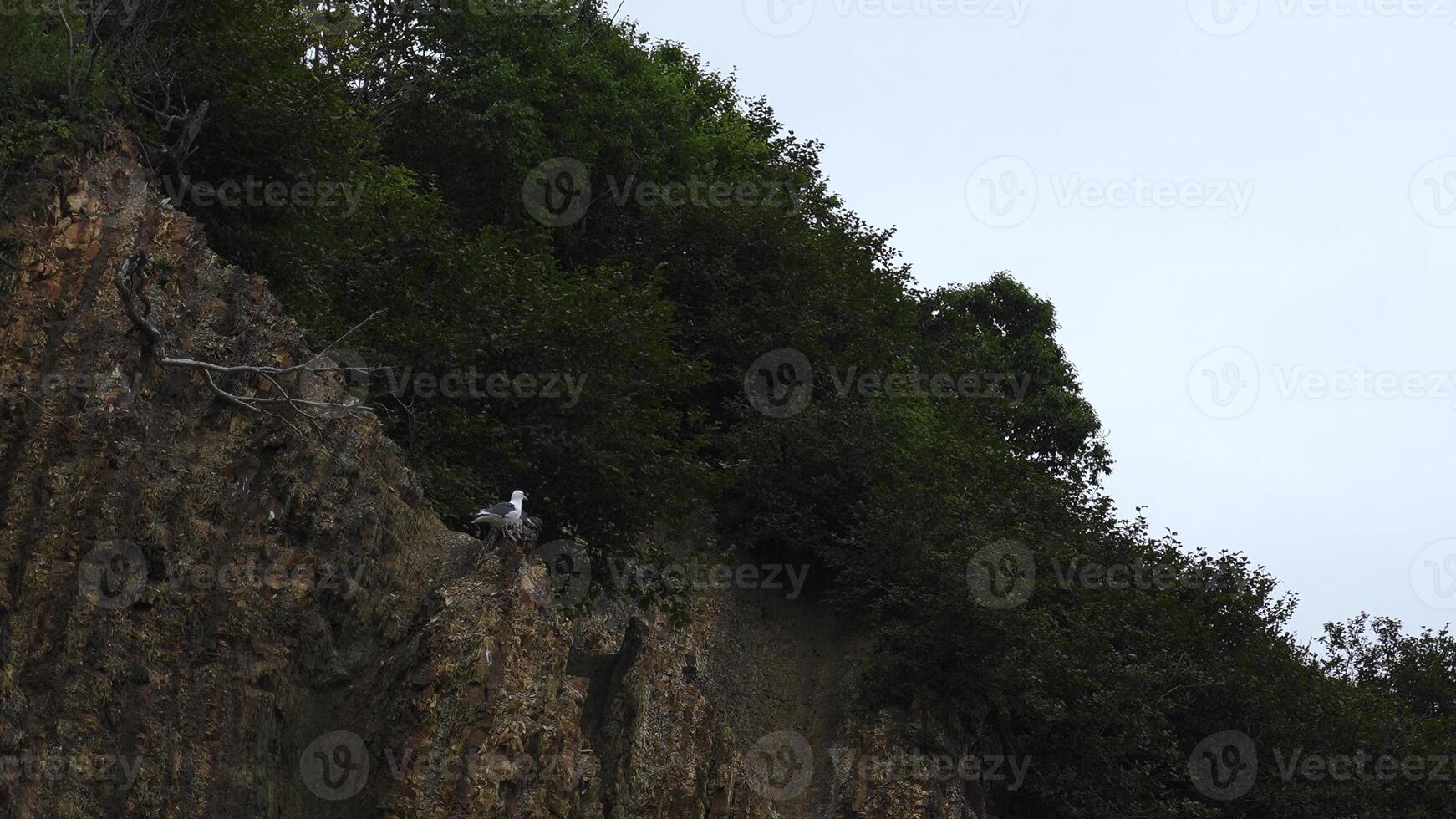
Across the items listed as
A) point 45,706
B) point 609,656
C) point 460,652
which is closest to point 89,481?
point 45,706

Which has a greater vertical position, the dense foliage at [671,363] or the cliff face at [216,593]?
the dense foliage at [671,363]

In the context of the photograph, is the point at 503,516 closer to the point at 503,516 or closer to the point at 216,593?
the point at 503,516

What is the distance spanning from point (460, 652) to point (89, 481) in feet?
16.1

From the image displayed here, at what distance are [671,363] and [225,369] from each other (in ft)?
44.8

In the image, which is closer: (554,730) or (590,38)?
(554,730)

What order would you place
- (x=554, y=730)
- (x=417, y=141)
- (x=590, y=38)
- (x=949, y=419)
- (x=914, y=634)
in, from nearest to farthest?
(x=554, y=730) < (x=914, y=634) < (x=417, y=141) < (x=949, y=419) < (x=590, y=38)

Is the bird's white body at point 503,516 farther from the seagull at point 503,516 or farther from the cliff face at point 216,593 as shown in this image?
the cliff face at point 216,593

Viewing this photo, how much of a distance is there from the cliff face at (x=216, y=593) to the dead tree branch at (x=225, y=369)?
0.22m

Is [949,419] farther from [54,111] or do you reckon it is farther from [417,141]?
→ [54,111]

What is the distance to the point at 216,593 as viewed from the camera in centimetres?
1891

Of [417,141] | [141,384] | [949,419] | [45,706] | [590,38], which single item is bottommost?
[45,706]

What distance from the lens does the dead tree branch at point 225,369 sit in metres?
19.0

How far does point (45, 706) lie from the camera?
56.0 feet

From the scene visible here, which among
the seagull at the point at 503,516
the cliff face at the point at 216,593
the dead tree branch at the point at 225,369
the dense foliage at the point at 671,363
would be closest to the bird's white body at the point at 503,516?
the seagull at the point at 503,516
